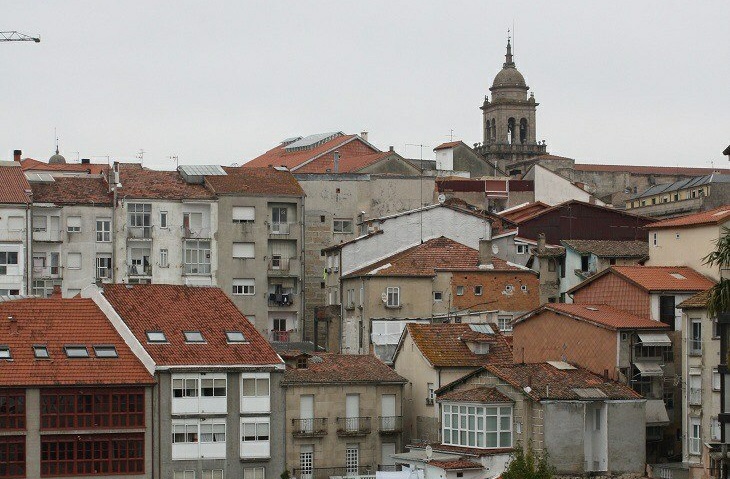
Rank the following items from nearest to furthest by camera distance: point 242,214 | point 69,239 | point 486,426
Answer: point 486,426
point 69,239
point 242,214

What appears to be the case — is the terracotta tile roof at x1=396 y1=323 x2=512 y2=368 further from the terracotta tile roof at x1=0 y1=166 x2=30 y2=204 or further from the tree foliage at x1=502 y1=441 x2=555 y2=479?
the terracotta tile roof at x1=0 y1=166 x2=30 y2=204

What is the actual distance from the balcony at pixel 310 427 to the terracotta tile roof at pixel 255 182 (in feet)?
86.3

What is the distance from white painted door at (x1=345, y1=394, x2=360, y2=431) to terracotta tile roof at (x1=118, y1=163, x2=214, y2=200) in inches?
1005

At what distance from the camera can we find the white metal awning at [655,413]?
2795 inches

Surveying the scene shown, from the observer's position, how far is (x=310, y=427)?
243 feet

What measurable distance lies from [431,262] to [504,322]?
4.91 m

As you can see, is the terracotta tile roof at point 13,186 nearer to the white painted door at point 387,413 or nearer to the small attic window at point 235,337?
the small attic window at point 235,337

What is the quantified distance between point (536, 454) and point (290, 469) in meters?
11.8

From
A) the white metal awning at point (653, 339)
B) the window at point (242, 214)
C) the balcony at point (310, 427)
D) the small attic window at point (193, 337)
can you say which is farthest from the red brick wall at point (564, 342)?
the window at point (242, 214)

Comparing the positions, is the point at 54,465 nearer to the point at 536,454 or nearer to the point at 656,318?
the point at 536,454

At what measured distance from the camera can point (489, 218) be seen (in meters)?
98.2

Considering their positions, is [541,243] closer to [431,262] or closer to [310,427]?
[431,262]

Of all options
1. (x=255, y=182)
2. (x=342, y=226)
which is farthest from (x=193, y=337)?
(x=342, y=226)

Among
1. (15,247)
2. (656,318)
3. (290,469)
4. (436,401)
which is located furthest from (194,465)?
(15,247)
